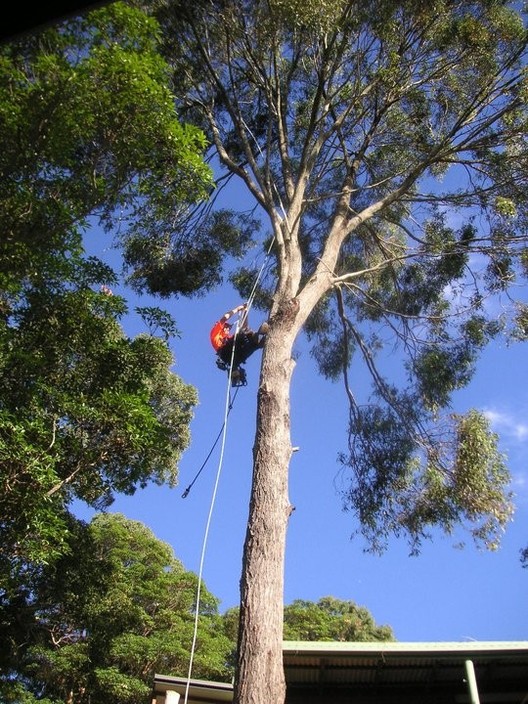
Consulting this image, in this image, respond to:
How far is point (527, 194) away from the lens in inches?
376

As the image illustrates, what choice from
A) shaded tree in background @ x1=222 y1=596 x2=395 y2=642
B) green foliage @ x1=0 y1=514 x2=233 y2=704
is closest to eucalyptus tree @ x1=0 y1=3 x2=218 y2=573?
green foliage @ x1=0 y1=514 x2=233 y2=704

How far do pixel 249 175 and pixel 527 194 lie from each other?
424cm

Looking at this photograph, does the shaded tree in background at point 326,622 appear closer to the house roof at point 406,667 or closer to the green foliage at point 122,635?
the green foliage at point 122,635

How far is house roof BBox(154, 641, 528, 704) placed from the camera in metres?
5.66

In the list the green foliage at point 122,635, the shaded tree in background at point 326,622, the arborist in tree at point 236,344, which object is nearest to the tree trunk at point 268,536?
the arborist in tree at point 236,344

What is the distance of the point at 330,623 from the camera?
66.0 feet

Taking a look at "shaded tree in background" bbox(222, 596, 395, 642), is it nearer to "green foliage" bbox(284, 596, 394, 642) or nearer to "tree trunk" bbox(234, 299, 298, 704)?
"green foliage" bbox(284, 596, 394, 642)

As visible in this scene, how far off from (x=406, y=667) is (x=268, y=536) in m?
2.43

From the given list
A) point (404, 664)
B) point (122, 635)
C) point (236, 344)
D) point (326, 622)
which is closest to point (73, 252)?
point (236, 344)

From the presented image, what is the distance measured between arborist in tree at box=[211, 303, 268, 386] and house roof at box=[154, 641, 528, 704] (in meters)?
3.11

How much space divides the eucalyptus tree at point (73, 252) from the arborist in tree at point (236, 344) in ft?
2.08

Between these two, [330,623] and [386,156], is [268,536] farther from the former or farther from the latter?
[330,623]

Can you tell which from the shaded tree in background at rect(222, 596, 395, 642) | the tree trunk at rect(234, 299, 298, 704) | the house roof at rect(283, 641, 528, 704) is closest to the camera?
the tree trunk at rect(234, 299, 298, 704)

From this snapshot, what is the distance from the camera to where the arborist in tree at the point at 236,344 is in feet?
24.3
